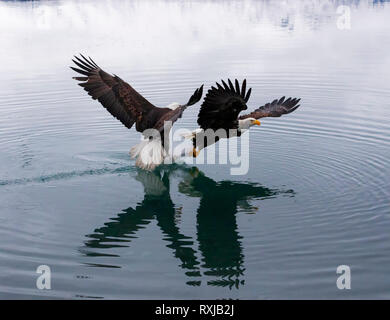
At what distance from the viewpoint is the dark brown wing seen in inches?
487

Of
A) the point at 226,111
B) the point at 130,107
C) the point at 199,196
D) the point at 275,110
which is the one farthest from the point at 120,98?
the point at 275,110

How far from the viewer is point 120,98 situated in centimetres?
1239

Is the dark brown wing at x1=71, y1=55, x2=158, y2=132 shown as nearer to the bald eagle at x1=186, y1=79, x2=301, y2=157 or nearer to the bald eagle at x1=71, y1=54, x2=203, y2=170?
the bald eagle at x1=71, y1=54, x2=203, y2=170

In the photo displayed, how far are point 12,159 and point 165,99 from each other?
6.84 m

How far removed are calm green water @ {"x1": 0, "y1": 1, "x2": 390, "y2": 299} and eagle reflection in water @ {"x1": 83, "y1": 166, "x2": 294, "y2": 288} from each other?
0.03 m

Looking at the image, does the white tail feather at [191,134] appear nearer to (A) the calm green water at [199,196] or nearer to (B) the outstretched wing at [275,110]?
(A) the calm green water at [199,196]

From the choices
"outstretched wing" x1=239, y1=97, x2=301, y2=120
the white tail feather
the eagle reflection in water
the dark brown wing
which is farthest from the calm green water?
the dark brown wing

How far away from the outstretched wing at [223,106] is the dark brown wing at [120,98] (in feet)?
4.54

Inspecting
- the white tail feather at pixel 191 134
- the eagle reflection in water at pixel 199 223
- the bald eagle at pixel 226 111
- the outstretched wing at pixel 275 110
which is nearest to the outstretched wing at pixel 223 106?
the bald eagle at pixel 226 111

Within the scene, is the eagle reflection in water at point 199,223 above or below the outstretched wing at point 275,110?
below

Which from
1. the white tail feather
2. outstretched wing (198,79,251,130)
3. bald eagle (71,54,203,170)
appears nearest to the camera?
outstretched wing (198,79,251,130)

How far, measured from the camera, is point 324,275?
7.86 meters

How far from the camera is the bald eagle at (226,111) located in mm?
10634
